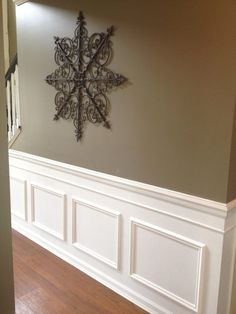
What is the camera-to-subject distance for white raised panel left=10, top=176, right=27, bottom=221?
3107 mm

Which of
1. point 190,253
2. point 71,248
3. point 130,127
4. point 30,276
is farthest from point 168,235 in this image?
point 30,276

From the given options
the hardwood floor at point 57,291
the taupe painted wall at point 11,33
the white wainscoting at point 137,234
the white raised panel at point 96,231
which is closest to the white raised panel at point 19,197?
the white wainscoting at point 137,234

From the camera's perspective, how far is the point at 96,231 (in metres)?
2.40

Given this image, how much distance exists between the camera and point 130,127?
203 cm

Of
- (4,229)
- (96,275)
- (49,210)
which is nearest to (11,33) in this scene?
(49,210)

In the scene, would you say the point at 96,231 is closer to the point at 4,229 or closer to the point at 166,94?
the point at 166,94

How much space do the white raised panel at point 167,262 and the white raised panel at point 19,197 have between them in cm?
145

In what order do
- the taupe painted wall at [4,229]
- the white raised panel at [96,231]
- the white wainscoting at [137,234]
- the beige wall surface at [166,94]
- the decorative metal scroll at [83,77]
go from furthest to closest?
the white raised panel at [96,231] < the decorative metal scroll at [83,77] < the white wainscoting at [137,234] < the beige wall surface at [166,94] < the taupe painted wall at [4,229]

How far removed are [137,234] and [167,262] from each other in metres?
0.28

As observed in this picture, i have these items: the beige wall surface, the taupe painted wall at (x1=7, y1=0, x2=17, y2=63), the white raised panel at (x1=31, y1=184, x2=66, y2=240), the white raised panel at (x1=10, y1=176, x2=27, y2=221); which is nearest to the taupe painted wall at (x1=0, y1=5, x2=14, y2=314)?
the beige wall surface

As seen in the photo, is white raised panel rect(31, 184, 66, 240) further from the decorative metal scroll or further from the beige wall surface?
the decorative metal scroll

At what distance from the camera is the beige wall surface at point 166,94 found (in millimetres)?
1568

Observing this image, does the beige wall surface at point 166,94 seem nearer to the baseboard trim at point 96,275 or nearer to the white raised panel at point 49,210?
the white raised panel at point 49,210

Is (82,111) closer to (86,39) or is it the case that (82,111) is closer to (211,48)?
(86,39)
